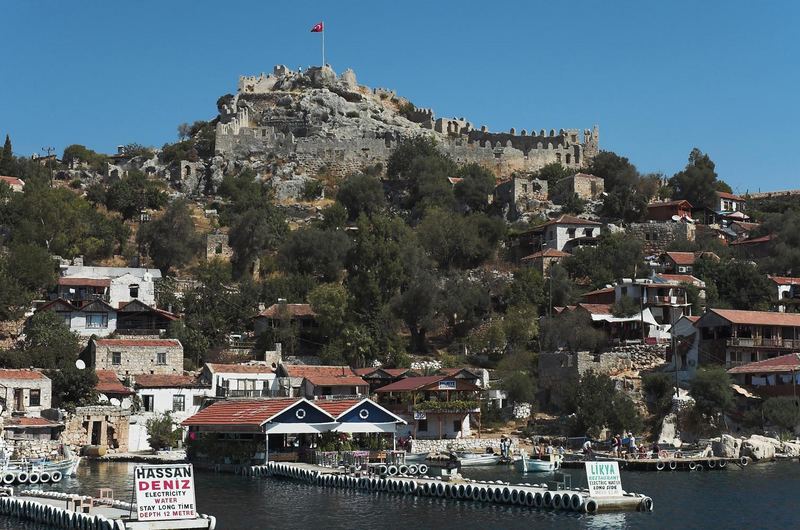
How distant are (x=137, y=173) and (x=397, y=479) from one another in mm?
61007

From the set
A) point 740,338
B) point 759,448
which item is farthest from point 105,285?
point 759,448

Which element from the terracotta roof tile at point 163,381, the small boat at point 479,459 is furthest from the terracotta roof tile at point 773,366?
the terracotta roof tile at point 163,381

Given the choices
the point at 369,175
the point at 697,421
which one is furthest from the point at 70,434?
the point at 369,175

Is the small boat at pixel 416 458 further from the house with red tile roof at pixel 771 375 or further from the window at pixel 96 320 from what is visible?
the window at pixel 96 320

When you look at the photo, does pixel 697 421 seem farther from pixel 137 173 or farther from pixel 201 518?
pixel 137 173

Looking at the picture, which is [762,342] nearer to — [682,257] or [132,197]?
[682,257]

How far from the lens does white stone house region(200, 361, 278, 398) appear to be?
218ft

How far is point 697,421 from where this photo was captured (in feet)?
206

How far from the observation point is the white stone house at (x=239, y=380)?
66.4m

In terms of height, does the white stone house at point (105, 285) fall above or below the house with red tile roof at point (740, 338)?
above

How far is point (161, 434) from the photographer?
204 feet

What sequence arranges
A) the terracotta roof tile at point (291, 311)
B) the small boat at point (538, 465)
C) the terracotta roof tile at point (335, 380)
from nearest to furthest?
the small boat at point (538, 465), the terracotta roof tile at point (335, 380), the terracotta roof tile at point (291, 311)

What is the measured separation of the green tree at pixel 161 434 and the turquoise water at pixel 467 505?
31.1 feet

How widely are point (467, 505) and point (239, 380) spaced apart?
28899mm
